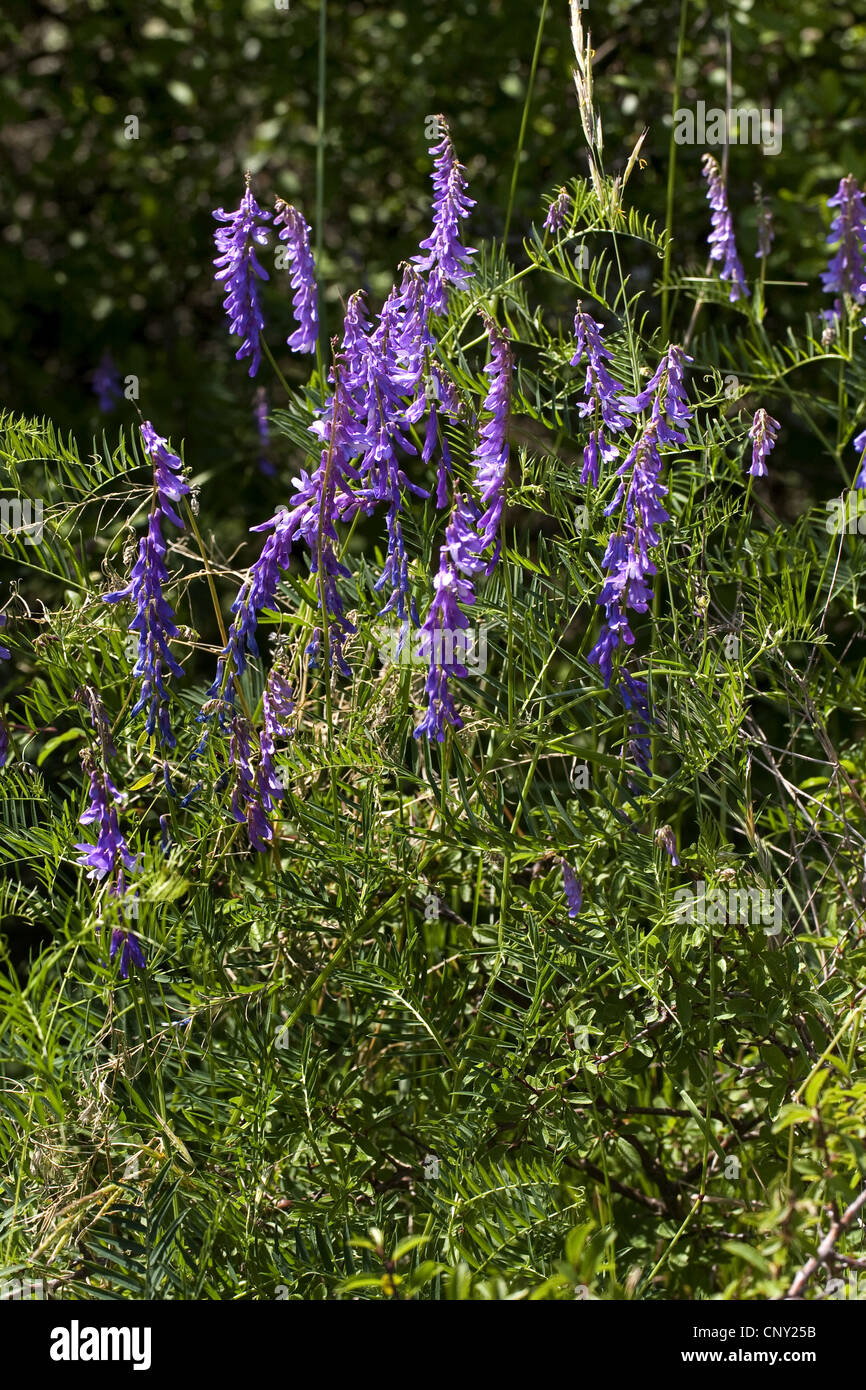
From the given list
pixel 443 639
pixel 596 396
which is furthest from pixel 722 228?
pixel 443 639

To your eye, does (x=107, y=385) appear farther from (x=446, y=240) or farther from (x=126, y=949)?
(x=126, y=949)

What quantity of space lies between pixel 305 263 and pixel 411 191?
2318mm

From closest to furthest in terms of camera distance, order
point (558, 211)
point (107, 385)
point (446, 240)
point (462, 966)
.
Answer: point (446, 240), point (558, 211), point (462, 966), point (107, 385)

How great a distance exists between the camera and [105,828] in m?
1.63

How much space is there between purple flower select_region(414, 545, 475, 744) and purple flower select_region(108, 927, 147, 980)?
43 cm

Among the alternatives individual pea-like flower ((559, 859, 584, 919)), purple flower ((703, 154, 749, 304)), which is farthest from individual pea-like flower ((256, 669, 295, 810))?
purple flower ((703, 154, 749, 304))

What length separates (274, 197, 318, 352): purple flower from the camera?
72.4 inches

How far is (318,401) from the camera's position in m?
1.99

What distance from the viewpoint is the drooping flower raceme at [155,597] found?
1.69 metres

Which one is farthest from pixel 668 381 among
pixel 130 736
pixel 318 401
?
pixel 130 736

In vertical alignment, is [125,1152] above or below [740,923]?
below

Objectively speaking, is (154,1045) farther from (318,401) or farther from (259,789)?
(318,401)

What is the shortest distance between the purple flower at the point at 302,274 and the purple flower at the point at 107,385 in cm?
184

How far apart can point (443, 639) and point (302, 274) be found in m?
0.65
